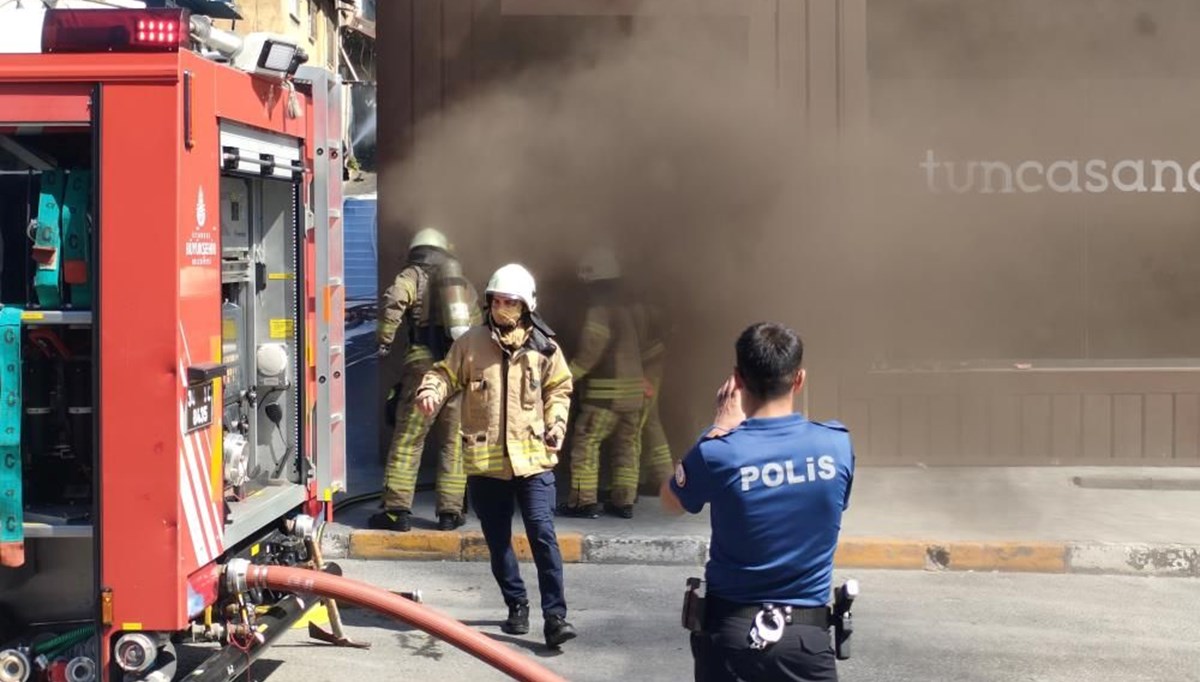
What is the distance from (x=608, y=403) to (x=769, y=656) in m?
5.35

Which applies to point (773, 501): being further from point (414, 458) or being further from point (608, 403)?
point (608, 403)

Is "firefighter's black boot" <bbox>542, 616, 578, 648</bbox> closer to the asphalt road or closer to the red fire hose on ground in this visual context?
the asphalt road

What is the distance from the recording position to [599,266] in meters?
9.07

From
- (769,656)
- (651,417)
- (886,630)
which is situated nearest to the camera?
(769,656)

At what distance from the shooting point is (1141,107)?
10.7 m

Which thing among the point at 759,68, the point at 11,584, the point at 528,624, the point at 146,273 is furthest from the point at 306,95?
the point at 759,68

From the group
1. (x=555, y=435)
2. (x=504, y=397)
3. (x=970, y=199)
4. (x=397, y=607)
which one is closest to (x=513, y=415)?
(x=504, y=397)

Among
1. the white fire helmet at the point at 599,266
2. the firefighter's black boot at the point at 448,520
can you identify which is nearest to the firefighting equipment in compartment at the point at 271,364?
the firefighter's black boot at the point at 448,520

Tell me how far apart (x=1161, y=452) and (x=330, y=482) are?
681 cm

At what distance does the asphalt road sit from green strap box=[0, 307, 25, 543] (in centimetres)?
182

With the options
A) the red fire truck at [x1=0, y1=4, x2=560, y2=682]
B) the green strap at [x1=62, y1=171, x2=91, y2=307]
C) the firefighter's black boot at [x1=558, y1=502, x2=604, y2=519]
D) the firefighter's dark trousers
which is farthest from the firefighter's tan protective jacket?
the firefighter's black boot at [x1=558, y1=502, x2=604, y2=519]

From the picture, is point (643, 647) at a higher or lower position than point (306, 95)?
lower

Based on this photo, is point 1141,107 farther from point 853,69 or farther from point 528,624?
point 528,624

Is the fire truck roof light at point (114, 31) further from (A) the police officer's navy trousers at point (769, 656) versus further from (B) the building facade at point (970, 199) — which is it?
(B) the building facade at point (970, 199)
